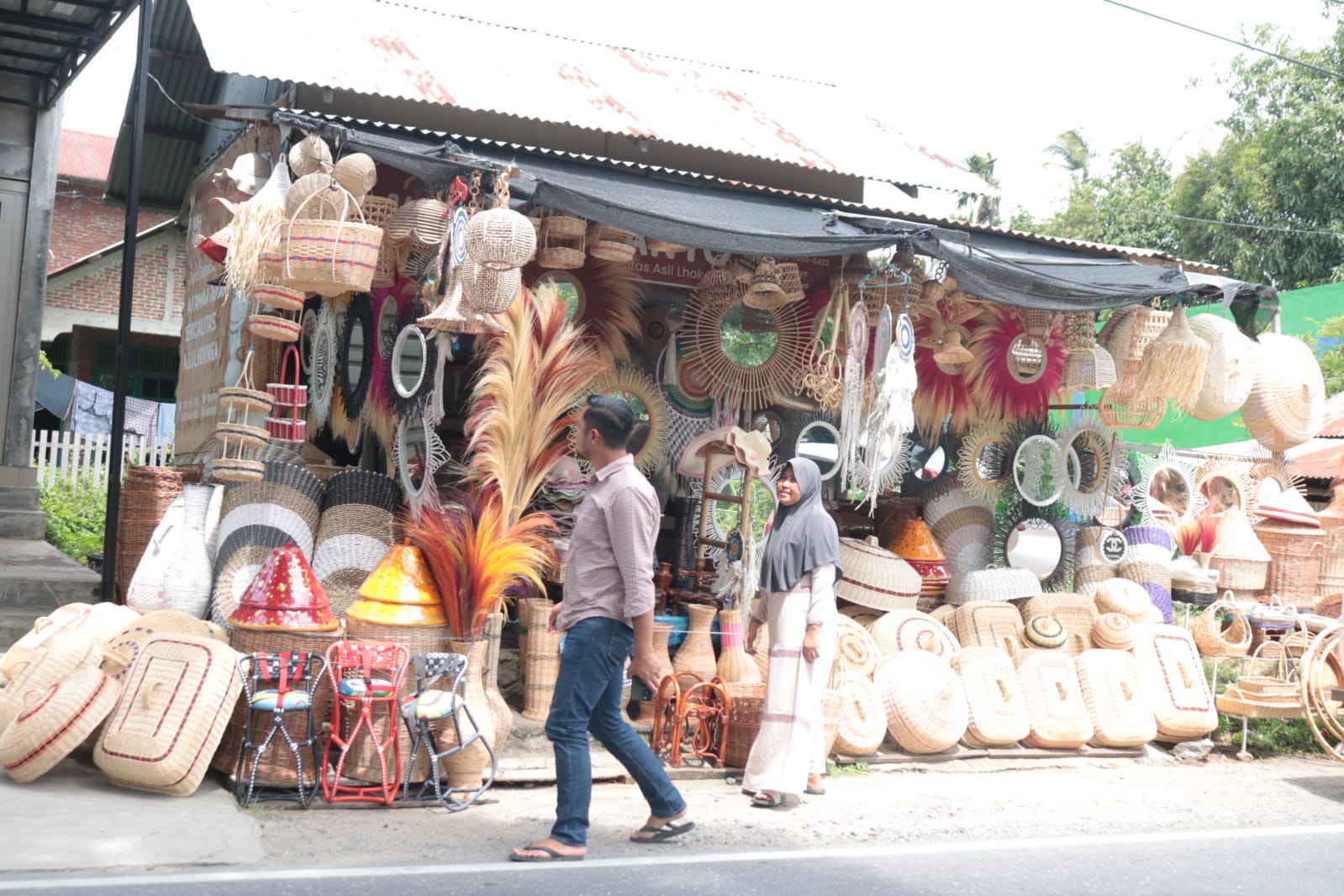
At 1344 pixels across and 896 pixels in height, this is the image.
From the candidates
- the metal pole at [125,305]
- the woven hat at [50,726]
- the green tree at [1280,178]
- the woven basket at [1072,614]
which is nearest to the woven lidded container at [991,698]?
the woven basket at [1072,614]

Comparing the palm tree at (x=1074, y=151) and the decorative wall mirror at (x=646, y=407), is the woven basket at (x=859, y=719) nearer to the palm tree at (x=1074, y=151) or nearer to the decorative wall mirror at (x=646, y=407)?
the decorative wall mirror at (x=646, y=407)

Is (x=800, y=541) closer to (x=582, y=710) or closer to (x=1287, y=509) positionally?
(x=582, y=710)

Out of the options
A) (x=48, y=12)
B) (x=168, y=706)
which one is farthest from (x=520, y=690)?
(x=48, y=12)

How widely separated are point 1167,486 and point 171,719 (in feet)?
26.8

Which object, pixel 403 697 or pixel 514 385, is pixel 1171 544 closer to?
pixel 514 385

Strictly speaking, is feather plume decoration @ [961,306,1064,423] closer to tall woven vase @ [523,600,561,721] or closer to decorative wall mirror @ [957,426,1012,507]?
decorative wall mirror @ [957,426,1012,507]

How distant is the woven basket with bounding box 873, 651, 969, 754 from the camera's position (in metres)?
6.99

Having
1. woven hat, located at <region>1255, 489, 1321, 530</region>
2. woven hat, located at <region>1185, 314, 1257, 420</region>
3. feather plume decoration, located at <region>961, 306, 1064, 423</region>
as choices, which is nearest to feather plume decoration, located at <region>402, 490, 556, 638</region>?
feather plume decoration, located at <region>961, 306, 1064, 423</region>

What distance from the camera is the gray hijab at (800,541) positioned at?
5973 millimetres

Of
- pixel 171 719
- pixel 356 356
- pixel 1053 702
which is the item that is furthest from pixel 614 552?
pixel 356 356

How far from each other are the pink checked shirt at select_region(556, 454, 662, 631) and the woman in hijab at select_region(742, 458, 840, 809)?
1.31 metres

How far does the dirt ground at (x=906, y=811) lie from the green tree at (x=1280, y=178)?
16.1m

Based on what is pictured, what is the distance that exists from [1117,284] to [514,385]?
12.5 feet

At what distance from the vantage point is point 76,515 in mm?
12281
